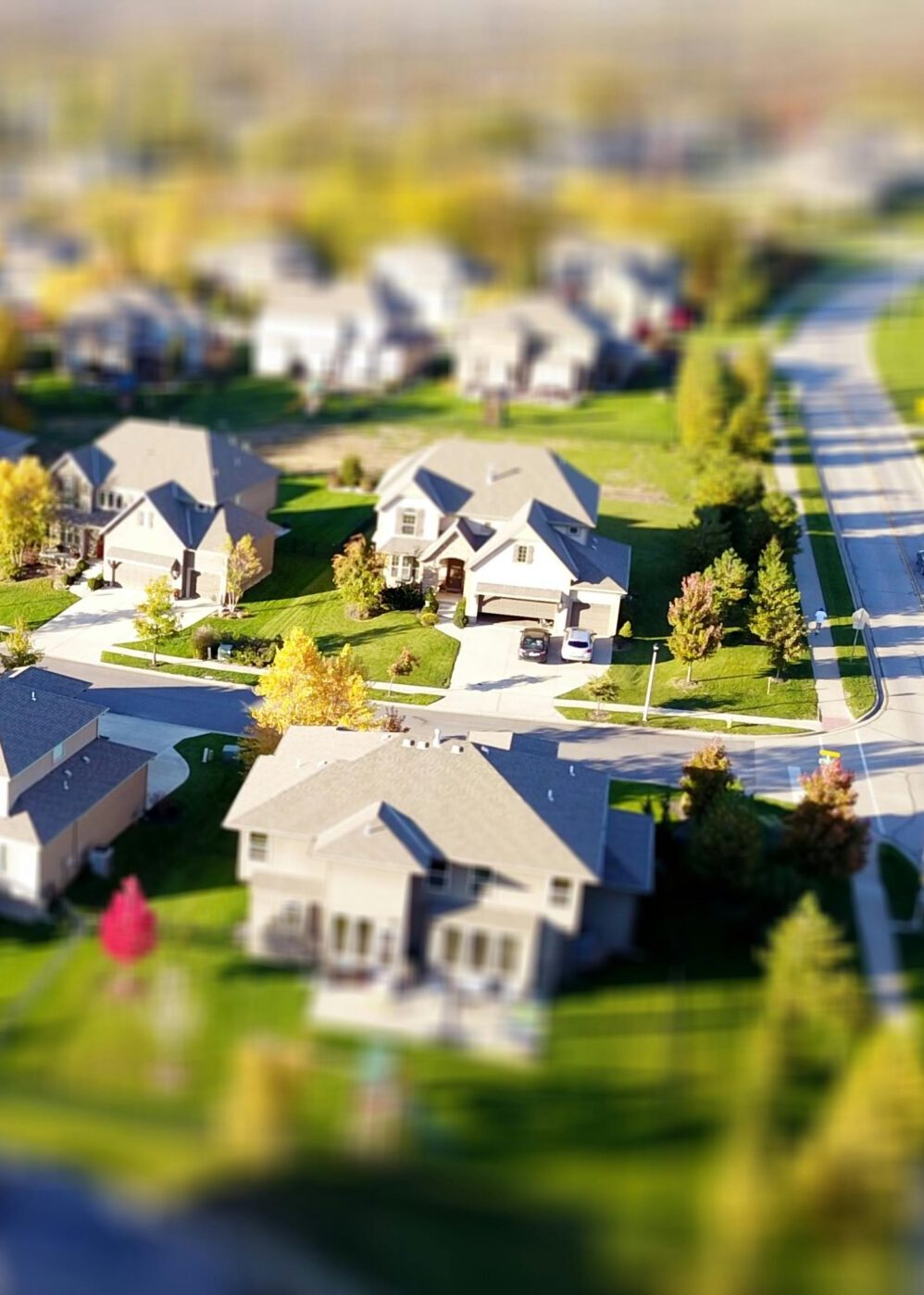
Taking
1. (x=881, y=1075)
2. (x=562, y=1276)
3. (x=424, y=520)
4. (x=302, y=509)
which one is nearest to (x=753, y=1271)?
(x=562, y=1276)

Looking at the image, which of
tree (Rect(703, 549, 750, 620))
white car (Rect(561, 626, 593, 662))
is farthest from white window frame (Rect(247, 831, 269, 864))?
tree (Rect(703, 549, 750, 620))

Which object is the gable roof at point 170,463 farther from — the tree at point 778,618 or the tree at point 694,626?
the tree at point 778,618

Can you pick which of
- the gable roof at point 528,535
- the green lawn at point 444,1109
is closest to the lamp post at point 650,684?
the gable roof at point 528,535

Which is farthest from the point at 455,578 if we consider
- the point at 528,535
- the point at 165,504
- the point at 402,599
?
the point at 165,504

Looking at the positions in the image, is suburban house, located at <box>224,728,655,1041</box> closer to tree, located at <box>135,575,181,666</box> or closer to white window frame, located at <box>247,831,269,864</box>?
white window frame, located at <box>247,831,269,864</box>

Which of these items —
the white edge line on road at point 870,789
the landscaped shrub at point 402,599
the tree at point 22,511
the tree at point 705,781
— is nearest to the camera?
the tree at point 705,781

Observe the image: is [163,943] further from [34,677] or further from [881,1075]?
[881,1075]
